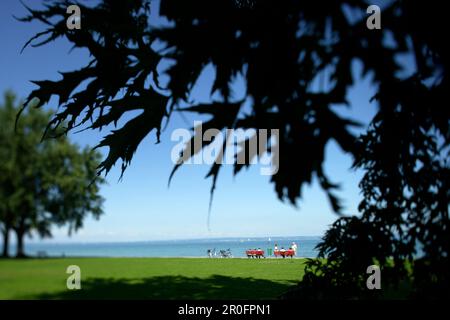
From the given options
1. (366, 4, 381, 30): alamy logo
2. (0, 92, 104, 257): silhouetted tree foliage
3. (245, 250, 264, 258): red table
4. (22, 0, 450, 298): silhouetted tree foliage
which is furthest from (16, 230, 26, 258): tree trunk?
(366, 4, 381, 30): alamy logo

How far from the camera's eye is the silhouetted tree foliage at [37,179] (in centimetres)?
2545

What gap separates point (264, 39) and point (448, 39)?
1.06 m

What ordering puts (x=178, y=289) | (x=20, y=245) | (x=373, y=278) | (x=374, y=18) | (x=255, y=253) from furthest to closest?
(x=20, y=245) → (x=255, y=253) → (x=178, y=289) → (x=373, y=278) → (x=374, y=18)

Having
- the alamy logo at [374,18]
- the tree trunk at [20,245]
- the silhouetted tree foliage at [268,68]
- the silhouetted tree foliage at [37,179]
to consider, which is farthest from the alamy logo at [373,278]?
the tree trunk at [20,245]

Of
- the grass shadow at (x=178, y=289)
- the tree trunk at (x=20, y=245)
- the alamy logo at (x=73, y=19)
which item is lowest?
the tree trunk at (x=20, y=245)

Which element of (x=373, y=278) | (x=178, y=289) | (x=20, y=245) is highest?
(x=373, y=278)

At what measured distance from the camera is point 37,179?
34.0 metres

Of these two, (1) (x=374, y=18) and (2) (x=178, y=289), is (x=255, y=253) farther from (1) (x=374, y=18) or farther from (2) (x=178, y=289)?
(1) (x=374, y=18)

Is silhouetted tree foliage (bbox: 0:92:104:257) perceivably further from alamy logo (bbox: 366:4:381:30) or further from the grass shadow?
alamy logo (bbox: 366:4:381:30)

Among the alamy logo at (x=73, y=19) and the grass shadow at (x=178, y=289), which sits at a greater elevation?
the alamy logo at (x=73, y=19)

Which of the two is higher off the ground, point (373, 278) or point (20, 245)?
point (373, 278)

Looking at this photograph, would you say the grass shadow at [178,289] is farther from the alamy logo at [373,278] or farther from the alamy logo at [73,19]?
the alamy logo at [73,19]

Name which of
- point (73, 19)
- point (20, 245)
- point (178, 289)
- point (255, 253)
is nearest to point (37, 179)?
point (20, 245)

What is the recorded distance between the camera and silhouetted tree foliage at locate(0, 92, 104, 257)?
83.5ft
